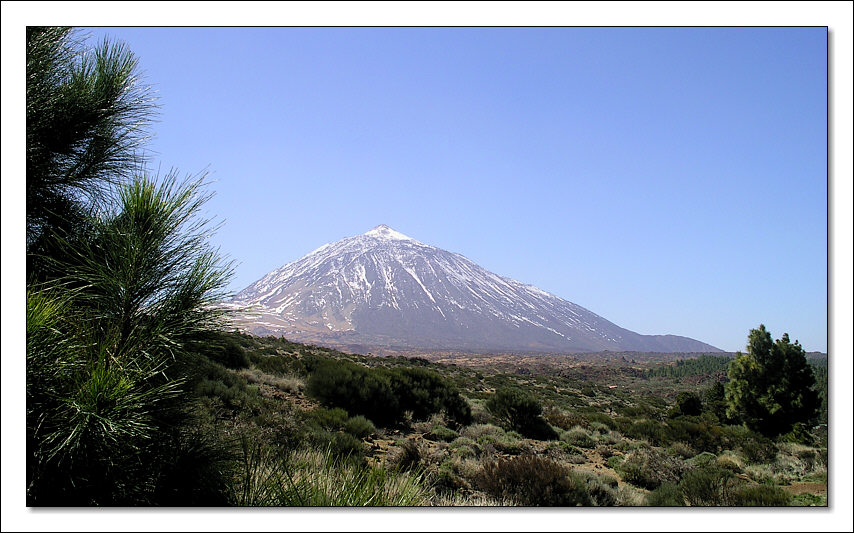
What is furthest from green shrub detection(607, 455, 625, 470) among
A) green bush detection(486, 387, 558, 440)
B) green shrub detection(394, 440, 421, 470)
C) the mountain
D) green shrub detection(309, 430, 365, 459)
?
the mountain

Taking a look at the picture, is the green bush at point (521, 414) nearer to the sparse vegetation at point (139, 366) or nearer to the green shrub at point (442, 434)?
the green shrub at point (442, 434)

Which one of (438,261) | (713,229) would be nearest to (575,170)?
(713,229)

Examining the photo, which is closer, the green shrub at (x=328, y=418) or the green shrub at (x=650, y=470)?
the green shrub at (x=650, y=470)

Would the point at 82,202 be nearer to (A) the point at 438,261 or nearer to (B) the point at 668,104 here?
(B) the point at 668,104

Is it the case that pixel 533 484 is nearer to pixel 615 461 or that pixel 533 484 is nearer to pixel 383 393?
pixel 615 461

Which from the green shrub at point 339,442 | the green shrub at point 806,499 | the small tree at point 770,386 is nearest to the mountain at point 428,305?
the green shrub at point 339,442

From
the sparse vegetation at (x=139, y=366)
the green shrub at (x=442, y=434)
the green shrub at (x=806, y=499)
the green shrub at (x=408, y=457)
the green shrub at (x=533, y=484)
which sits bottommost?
the green shrub at (x=442, y=434)
